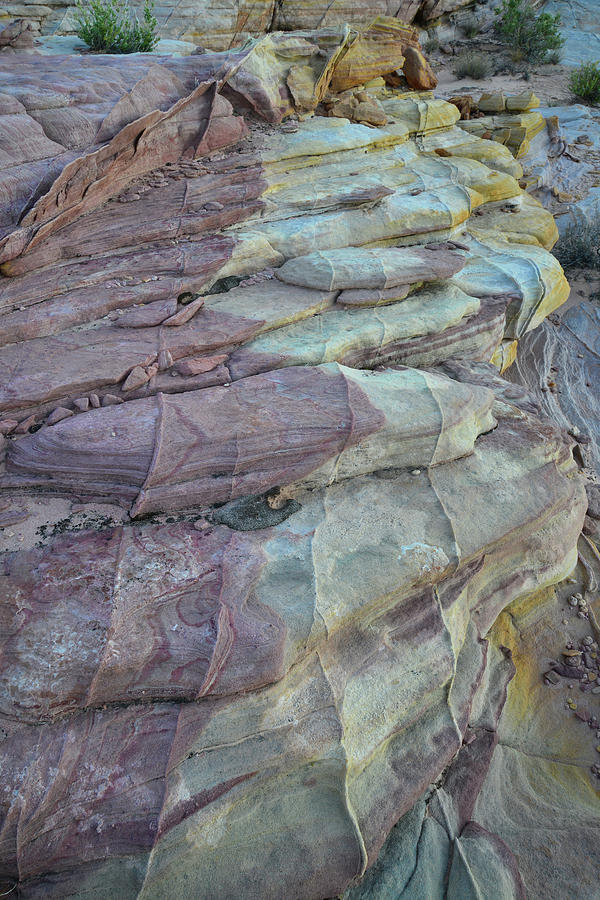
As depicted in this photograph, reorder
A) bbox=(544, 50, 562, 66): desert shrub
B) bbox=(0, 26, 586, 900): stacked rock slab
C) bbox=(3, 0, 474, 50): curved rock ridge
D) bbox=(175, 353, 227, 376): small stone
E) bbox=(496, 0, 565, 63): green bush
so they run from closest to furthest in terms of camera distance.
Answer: bbox=(0, 26, 586, 900): stacked rock slab → bbox=(175, 353, 227, 376): small stone → bbox=(3, 0, 474, 50): curved rock ridge → bbox=(496, 0, 565, 63): green bush → bbox=(544, 50, 562, 66): desert shrub

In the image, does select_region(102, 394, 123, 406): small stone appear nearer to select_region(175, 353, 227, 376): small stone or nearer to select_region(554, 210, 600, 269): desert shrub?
select_region(175, 353, 227, 376): small stone

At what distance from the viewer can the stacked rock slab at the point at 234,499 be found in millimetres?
2873

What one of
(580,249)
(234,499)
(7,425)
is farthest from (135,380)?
(580,249)

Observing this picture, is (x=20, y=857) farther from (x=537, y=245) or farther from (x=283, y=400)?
(x=537, y=245)

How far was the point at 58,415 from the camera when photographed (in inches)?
155

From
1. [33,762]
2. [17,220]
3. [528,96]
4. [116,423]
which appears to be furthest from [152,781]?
[528,96]

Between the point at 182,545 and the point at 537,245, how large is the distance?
6.60 m

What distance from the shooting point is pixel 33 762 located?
2.71 metres

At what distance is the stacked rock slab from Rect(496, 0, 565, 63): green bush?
11.8 metres

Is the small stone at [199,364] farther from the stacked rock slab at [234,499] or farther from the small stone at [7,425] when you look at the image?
the small stone at [7,425]

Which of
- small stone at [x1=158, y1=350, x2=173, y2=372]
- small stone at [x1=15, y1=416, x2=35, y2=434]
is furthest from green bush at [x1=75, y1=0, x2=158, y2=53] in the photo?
small stone at [x1=15, y1=416, x2=35, y2=434]

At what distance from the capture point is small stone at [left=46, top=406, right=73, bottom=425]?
3.92 metres

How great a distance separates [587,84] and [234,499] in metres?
14.3

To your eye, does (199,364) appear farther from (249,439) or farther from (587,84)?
(587,84)
